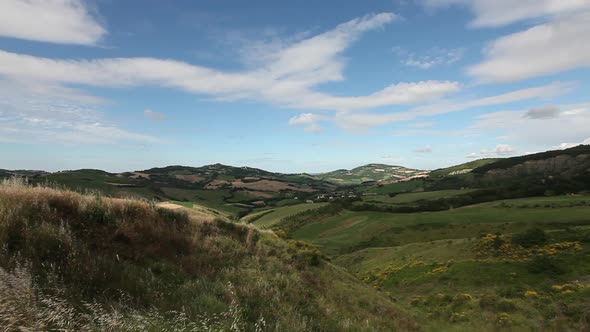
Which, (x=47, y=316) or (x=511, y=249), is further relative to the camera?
(x=511, y=249)

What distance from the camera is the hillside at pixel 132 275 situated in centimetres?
603

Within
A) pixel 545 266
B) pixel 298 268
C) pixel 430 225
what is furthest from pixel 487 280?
pixel 430 225

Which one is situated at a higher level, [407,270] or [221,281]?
[221,281]

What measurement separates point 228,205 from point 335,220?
82.8 meters

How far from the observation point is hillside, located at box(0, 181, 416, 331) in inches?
237

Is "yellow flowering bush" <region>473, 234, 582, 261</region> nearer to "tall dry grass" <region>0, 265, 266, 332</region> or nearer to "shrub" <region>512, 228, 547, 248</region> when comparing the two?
"shrub" <region>512, 228, 547, 248</region>

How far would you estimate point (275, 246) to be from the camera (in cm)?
2141

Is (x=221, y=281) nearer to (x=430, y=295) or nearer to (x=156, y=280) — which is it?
(x=156, y=280)

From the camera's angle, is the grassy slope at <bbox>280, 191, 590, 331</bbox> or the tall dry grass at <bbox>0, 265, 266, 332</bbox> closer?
the tall dry grass at <bbox>0, 265, 266, 332</bbox>

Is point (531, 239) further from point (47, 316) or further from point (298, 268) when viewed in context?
point (47, 316)

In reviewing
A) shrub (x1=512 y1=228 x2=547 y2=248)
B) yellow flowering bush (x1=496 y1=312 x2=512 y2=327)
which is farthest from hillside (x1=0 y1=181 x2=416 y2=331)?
shrub (x1=512 y1=228 x2=547 y2=248)

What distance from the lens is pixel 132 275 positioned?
9000mm

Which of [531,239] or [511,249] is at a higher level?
[531,239]

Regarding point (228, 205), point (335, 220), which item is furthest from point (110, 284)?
point (228, 205)
